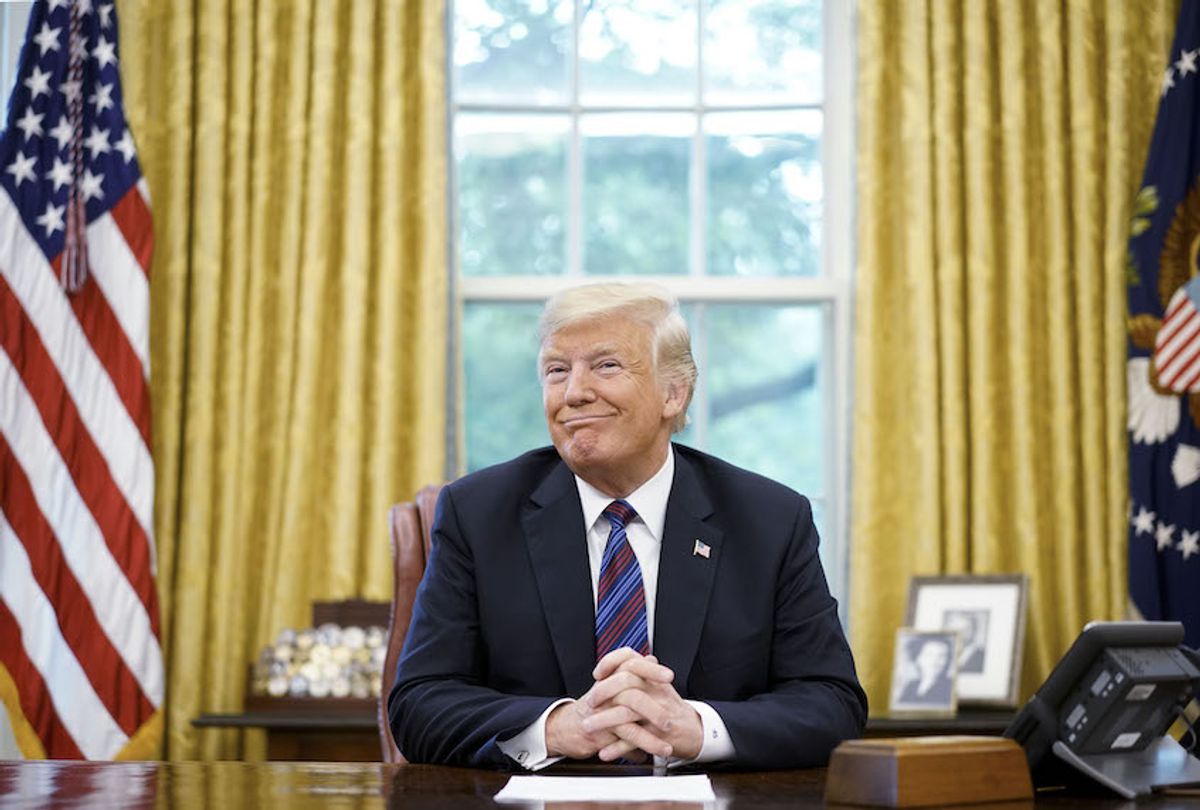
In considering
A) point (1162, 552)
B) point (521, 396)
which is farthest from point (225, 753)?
point (1162, 552)

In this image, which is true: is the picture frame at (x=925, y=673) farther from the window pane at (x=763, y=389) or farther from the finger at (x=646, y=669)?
the finger at (x=646, y=669)

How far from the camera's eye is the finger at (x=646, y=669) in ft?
6.37

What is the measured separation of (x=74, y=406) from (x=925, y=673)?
2252mm

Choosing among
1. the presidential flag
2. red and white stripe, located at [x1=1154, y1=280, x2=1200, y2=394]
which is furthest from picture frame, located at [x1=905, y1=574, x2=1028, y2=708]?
red and white stripe, located at [x1=1154, y1=280, x2=1200, y2=394]

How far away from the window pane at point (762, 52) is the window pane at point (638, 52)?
0.06 metres

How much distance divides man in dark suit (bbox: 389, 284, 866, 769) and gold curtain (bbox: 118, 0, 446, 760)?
5.42 ft

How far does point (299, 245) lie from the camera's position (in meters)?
4.07

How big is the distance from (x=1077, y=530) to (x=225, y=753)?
231 cm

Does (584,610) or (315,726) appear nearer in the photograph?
(584,610)

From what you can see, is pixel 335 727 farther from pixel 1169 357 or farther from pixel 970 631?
pixel 1169 357

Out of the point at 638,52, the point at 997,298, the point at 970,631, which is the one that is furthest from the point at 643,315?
the point at 638,52

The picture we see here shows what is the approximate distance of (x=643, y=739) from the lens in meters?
1.93

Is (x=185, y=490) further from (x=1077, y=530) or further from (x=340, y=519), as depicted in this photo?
(x=1077, y=530)

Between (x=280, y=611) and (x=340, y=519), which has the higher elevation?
(x=340, y=519)
